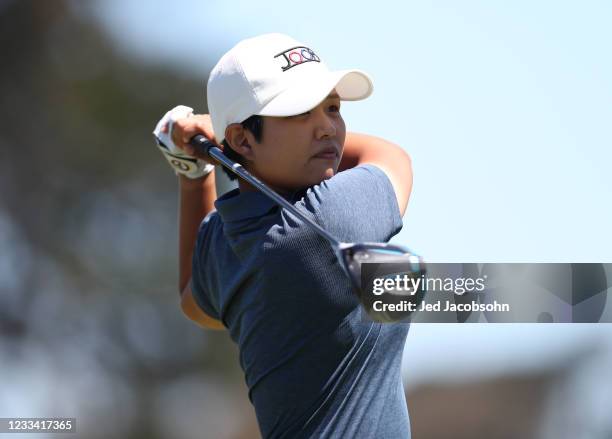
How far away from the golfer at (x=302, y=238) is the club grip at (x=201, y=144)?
4cm

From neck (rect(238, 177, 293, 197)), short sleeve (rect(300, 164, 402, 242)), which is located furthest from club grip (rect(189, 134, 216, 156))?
short sleeve (rect(300, 164, 402, 242))

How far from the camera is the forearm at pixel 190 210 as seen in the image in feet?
13.0

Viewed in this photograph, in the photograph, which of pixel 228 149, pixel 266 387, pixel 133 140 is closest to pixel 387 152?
pixel 228 149

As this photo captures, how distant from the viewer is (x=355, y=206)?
10.3 ft

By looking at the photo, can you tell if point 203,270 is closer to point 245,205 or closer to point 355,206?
point 245,205

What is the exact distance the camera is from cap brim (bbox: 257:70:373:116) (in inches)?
129

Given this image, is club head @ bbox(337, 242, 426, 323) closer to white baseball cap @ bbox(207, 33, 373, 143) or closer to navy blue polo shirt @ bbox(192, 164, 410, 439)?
navy blue polo shirt @ bbox(192, 164, 410, 439)

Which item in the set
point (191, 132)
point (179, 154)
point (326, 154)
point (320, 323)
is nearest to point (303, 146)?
point (326, 154)

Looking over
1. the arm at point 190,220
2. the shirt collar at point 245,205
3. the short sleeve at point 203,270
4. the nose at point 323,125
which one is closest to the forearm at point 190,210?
the arm at point 190,220

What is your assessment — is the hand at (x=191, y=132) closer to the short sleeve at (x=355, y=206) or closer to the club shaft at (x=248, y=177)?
the club shaft at (x=248, y=177)

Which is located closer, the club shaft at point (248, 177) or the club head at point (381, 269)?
the club head at point (381, 269)

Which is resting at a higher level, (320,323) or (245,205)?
(245,205)

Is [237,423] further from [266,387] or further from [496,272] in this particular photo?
[266,387]

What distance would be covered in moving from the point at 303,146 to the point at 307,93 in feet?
0.42
